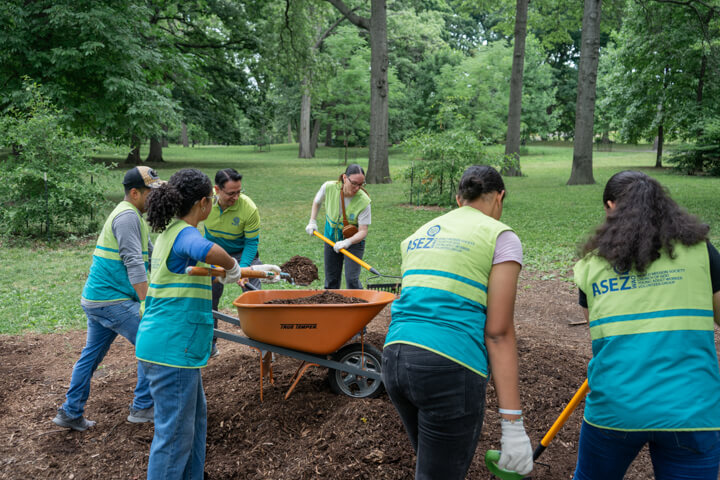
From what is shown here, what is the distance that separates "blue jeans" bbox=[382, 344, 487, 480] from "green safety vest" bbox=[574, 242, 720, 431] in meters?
0.45

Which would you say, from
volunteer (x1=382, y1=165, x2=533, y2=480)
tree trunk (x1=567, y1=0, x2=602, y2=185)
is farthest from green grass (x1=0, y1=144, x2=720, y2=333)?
tree trunk (x1=567, y1=0, x2=602, y2=185)

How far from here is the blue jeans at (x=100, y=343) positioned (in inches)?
143

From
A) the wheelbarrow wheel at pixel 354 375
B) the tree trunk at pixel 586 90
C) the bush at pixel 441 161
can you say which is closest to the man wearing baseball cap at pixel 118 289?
the wheelbarrow wheel at pixel 354 375

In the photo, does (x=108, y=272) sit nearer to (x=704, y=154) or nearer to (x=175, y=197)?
(x=175, y=197)

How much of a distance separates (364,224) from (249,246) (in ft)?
3.64

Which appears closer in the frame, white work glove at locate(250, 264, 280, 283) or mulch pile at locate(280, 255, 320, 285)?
white work glove at locate(250, 264, 280, 283)

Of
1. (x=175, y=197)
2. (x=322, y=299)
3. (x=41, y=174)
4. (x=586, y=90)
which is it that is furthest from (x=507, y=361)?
(x=586, y=90)

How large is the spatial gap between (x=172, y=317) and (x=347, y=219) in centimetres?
288

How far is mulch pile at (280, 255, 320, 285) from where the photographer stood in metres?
7.75

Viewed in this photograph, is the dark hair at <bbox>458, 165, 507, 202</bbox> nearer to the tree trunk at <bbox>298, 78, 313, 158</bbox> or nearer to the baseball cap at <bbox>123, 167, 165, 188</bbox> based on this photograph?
the baseball cap at <bbox>123, 167, 165, 188</bbox>

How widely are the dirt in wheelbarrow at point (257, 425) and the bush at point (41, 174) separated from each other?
217 inches

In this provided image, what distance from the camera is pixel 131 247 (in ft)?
11.5

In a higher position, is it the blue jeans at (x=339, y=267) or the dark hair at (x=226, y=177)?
the dark hair at (x=226, y=177)

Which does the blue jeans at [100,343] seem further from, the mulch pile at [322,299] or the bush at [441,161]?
→ the bush at [441,161]
